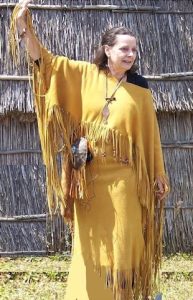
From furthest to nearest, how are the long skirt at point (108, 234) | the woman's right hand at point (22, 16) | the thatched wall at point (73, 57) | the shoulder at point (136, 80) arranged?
the thatched wall at point (73, 57)
the shoulder at point (136, 80)
the long skirt at point (108, 234)
the woman's right hand at point (22, 16)

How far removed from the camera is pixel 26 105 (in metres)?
6.22

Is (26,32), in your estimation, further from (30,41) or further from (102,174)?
(102,174)

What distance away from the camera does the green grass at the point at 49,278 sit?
5.19 m

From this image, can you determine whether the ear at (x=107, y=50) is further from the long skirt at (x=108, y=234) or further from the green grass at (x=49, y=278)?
the green grass at (x=49, y=278)

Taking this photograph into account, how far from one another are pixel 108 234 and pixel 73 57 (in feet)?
9.45

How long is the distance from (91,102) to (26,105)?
249 centimetres

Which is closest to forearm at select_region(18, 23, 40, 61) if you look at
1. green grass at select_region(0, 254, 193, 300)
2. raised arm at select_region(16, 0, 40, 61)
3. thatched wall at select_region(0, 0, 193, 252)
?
raised arm at select_region(16, 0, 40, 61)

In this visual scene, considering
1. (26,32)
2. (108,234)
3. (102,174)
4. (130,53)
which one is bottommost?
(108,234)

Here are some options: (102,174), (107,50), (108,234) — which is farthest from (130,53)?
(108,234)

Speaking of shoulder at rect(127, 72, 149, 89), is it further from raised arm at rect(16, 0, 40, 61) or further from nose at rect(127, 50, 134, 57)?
raised arm at rect(16, 0, 40, 61)

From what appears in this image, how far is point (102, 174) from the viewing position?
12.6 ft

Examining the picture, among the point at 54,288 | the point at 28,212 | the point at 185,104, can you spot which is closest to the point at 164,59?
the point at 185,104

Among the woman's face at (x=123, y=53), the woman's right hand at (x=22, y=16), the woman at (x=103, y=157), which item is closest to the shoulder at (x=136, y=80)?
the woman at (x=103, y=157)

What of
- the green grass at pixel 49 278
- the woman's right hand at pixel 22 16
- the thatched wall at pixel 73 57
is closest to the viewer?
the woman's right hand at pixel 22 16
